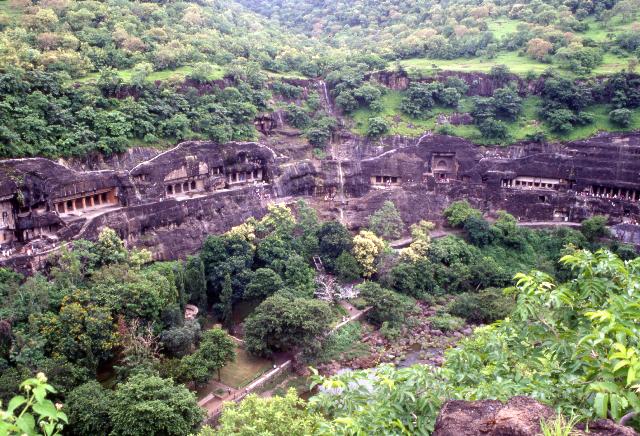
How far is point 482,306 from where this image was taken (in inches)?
1097

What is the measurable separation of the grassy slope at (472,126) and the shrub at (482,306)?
45.7 ft

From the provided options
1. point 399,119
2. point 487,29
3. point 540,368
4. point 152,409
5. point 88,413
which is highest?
point 487,29

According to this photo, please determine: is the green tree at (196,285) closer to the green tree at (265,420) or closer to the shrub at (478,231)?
the green tree at (265,420)

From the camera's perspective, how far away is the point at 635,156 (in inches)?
1307

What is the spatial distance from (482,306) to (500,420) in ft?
78.2

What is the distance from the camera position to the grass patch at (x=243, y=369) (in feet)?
72.1

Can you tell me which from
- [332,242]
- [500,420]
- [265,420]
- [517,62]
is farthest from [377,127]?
[500,420]

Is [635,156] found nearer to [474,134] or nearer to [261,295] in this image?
[474,134]

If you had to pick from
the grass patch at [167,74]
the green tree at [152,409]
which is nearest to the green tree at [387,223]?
the grass patch at [167,74]

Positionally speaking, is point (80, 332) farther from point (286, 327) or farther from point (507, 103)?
point (507, 103)

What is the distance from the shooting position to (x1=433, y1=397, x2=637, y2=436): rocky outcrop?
495 cm

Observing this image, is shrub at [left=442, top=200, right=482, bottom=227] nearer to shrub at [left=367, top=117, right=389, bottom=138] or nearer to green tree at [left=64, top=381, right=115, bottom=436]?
shrub at [left=367, top=117, right=389, bottom=138]

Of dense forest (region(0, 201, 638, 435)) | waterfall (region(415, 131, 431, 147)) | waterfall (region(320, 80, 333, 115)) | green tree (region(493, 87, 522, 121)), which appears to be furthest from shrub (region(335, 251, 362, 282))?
green tree (region(493, 87, 522, 121))

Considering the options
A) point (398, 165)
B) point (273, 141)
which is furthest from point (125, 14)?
point (398, 165)
